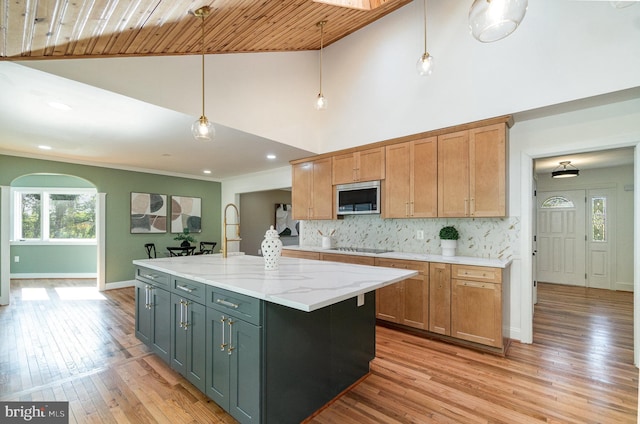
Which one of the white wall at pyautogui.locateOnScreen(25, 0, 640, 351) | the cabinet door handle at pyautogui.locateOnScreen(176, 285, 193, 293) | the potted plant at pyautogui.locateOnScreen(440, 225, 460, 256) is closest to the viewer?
the cabinet door handle at pyautogui.locateOnScreen(176, 285, 193, 293)

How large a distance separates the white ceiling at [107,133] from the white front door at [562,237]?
548 centimetres

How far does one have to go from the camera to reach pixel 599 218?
18.2ft

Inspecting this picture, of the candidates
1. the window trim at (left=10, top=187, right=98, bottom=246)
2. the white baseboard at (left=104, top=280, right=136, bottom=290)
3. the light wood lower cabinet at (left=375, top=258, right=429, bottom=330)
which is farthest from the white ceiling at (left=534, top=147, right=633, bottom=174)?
the window trim at (left=10, top=187, right=98, bottom=246)

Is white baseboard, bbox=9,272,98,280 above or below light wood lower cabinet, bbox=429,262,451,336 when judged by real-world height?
below

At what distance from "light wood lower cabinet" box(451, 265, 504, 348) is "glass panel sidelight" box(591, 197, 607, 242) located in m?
4.67

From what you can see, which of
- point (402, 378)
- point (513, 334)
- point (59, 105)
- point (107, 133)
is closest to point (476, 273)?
point (513, 334)

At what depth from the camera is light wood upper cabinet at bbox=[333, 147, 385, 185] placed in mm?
3994

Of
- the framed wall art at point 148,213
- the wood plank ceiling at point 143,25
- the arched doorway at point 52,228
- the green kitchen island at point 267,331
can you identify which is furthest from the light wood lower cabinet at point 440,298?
the arched doorway at point 52,228

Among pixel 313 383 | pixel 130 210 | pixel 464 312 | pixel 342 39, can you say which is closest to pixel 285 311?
pixel 313 383

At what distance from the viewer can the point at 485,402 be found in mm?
2055

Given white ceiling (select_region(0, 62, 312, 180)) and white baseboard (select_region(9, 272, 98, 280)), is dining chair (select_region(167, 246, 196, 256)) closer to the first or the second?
white ceiling (select_region(0, 62, 312, 180))

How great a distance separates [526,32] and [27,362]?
19.5ft

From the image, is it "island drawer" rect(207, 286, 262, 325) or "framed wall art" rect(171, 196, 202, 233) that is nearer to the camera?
"island drawer" rect(207, 286, 262, 325)

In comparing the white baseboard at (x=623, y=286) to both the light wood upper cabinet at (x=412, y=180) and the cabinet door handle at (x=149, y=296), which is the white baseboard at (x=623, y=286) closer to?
the light wood upper cabinet at (x=412, y=180)
